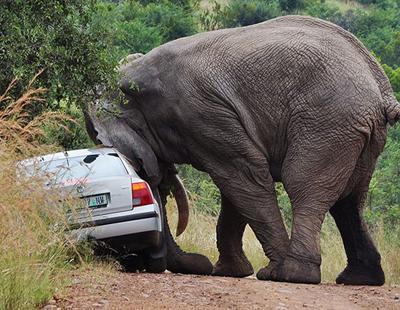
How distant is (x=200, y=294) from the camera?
1222cm

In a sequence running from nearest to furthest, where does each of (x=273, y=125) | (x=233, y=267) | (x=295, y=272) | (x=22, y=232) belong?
(x=22, y=232) → (x=295, y=272) → (x=273, y=125) → (x=233, y=267)

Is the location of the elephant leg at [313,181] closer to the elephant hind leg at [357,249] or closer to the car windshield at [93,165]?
the elephant hind leg at [357,249]

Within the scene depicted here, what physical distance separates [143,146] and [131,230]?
2600 mm

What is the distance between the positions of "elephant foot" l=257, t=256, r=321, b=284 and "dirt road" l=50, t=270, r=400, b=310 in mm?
726

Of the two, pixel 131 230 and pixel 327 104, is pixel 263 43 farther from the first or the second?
pixel 131 230

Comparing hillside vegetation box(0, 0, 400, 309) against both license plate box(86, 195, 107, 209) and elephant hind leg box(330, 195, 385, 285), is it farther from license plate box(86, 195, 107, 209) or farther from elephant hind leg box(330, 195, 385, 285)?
elephant hind leg box(330, 195, 385, 285)

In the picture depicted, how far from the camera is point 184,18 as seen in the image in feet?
203

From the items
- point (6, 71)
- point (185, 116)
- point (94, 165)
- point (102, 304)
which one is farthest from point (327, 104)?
point (102, 304)

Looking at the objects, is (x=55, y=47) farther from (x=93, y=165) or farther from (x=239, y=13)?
(x=239, y=13)

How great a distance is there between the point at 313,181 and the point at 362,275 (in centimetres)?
163

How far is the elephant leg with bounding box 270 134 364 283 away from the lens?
51.4ft

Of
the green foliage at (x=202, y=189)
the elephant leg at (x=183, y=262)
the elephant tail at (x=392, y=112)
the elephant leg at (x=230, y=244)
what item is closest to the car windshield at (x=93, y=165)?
the elephant leg at (x=183, y=262)

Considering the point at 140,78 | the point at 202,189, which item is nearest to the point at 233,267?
the point at 140,78

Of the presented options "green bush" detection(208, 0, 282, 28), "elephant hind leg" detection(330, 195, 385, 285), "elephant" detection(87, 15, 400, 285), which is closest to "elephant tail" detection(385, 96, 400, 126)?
"elephant" detection(87, 15, 400, 285)
